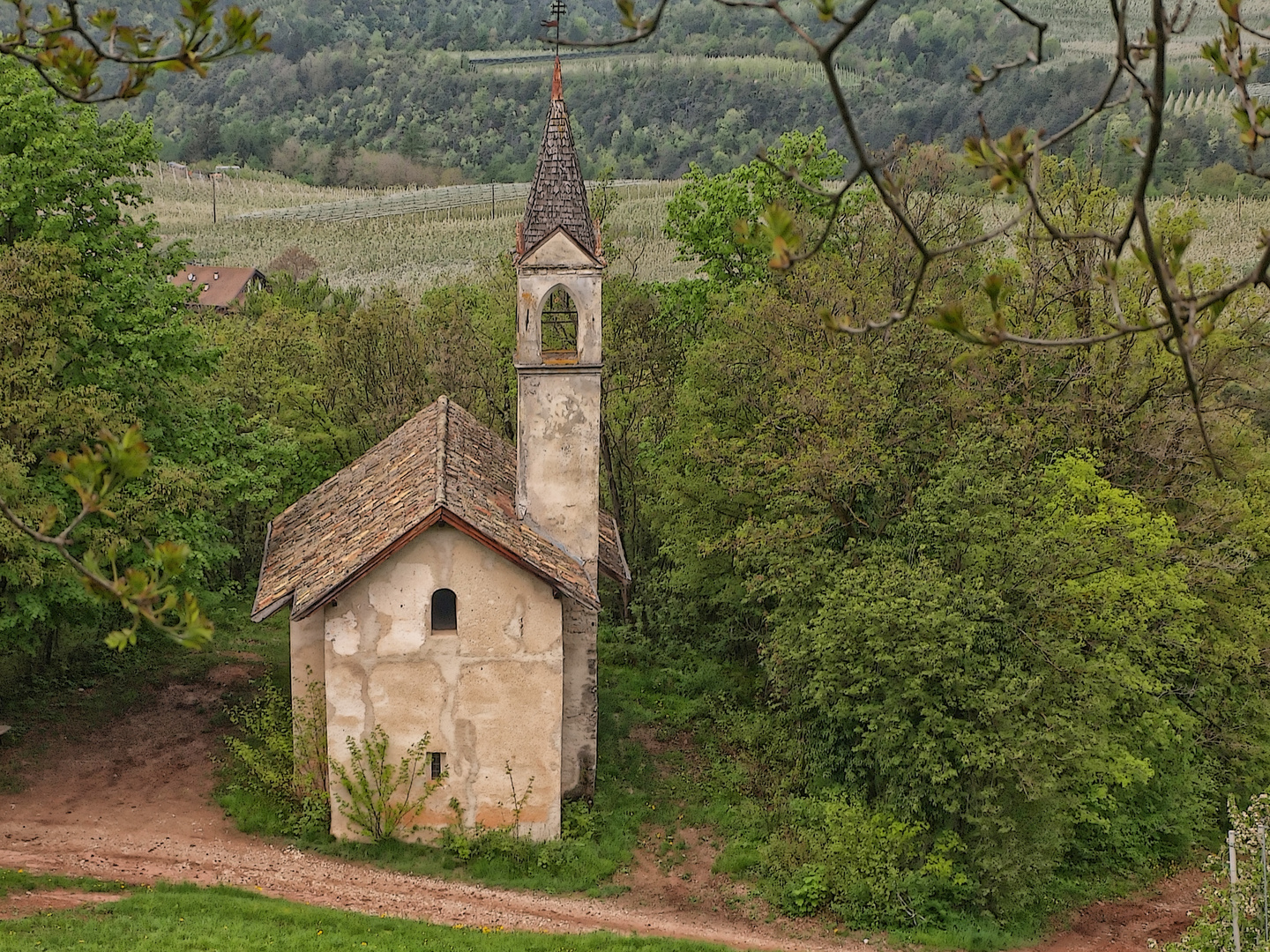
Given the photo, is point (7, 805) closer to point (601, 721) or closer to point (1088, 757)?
point (601, 721)

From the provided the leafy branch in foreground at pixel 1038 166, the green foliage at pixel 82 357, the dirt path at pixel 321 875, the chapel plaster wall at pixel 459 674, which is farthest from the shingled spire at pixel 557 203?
the leafy branch in foreground at pixel 1038 166

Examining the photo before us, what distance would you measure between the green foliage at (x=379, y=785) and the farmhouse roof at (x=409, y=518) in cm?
280

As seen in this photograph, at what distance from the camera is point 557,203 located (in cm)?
2202

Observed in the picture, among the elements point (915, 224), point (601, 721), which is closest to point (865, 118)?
point (915, 224)

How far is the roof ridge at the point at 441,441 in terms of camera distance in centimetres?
2082

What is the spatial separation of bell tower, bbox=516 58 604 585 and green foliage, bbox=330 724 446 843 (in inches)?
182

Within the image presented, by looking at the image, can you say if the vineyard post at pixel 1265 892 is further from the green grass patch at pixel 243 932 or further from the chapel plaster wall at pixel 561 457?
the chapel plaster wall at pixel 561 457

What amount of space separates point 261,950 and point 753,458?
14.3 metres

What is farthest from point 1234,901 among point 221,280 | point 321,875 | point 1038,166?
point 221,280

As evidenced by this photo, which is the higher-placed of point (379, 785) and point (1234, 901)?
point (379, 785)

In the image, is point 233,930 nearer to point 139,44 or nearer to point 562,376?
point 562,376

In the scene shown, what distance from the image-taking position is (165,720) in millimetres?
26719

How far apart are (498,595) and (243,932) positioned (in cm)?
668

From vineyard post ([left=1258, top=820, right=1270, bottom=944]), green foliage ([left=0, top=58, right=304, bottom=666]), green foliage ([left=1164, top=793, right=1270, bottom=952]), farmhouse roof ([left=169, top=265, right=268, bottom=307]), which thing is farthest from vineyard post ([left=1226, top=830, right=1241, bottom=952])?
farmhouse roof ([left=169, top=265, right=268, bottom=307])
